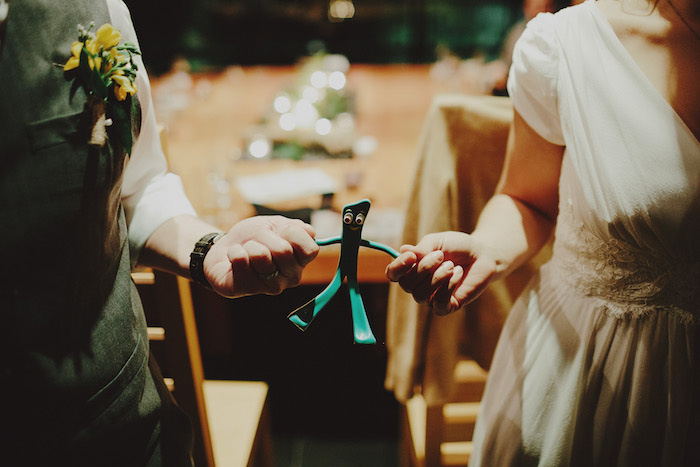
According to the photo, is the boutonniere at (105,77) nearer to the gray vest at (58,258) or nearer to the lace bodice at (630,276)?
the gray vest at (58,258)

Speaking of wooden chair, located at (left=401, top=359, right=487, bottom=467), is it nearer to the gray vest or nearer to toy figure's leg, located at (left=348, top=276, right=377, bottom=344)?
toy figure's leg, located at (left=348, top=276, right=377, bottom=344)

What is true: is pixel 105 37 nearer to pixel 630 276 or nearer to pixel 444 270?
pixel 444 270

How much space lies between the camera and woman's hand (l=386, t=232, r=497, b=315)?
0.80 meters

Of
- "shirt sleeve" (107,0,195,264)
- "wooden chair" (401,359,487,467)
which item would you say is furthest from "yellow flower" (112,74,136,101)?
"wooden chair" (401,359,487,467)

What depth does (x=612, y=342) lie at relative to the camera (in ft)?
3.00

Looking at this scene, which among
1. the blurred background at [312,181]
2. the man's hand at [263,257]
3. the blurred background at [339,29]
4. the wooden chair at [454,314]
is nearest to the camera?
the man's hand at [263,257]

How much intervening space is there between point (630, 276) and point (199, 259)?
717 mm

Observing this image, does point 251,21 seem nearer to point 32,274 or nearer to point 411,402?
point 411,402

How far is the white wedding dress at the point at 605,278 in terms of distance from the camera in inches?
31.6

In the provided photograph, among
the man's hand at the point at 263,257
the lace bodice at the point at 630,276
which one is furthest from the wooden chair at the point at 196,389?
the lace bodice at the point at 630,276

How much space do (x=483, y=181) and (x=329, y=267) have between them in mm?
677

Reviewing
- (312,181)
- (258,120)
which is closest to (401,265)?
(312,181)

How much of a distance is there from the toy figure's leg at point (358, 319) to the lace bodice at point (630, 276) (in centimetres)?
41

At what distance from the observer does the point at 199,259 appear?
87 cm
